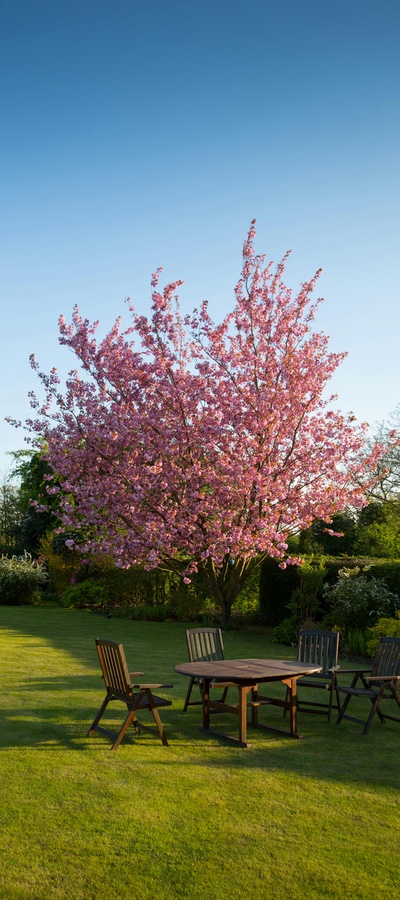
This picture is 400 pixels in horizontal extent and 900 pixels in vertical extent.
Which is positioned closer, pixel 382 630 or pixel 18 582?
pixel 382 630

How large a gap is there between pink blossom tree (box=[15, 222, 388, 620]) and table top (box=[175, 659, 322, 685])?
666 cm

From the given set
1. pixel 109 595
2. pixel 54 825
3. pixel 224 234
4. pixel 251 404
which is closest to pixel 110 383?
pixel 251 404

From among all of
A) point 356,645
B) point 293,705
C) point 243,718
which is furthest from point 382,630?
point 243,718

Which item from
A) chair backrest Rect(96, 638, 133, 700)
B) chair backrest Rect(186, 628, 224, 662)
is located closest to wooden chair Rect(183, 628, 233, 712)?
chair backrest Rect(186, 628, 224, 662)

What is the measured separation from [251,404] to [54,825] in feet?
36.4

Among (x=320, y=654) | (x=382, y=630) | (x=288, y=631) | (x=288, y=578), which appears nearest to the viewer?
(x=320, y=654)

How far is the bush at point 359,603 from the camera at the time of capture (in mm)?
13688

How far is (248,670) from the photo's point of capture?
287 inches

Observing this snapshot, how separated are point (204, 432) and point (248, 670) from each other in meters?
7.80

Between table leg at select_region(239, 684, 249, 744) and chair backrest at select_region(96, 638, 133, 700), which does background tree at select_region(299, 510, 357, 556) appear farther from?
chair backrest at select_region(96, 638, 133, 700)

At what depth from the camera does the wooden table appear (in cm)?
691

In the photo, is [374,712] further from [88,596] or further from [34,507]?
[34,507]

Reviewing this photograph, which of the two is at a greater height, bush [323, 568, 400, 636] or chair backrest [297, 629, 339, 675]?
bush [323, 568, 400, 636]

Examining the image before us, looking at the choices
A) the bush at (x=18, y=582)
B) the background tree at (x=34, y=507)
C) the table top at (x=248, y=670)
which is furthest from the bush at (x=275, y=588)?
the background tree at (x=34, y=507)
